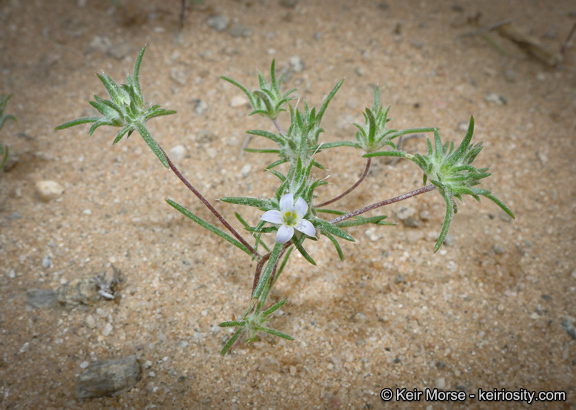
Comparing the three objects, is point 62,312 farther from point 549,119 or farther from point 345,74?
point 549,119

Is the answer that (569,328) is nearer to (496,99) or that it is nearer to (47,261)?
(496,99)

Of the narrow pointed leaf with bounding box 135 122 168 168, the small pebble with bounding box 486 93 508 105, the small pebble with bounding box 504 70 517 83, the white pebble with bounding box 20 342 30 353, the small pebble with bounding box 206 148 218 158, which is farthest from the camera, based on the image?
the small pebble with bounding box 504 70 517 83

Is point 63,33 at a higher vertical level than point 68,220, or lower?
higher

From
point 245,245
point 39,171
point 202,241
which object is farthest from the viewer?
point 39,171

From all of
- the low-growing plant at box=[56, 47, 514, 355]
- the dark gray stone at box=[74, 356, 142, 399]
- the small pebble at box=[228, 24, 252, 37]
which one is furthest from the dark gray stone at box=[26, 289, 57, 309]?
the small pebble at box=[228, 24, 252, 37]

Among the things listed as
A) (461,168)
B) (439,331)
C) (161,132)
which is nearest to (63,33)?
(161,132)

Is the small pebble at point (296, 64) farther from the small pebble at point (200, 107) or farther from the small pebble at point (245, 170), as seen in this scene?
the small pebble at point (245, 170)

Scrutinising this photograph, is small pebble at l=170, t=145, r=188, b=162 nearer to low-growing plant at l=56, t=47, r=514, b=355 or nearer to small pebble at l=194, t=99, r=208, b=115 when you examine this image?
small pebble at l=194, t=99, r=208, b=115
